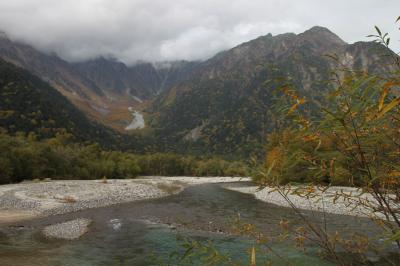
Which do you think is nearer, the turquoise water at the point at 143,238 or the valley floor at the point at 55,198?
the turquoise water at the point at 143,238

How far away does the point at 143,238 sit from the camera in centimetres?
2381

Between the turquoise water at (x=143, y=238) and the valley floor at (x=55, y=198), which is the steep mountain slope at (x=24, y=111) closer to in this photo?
the valley floor at (x=55, y=198)

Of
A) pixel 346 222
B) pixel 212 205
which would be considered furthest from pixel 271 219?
pixel 212 205

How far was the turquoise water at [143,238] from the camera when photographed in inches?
716

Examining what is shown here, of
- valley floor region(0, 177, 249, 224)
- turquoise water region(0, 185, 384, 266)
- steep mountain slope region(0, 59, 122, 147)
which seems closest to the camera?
turquoise water region(0, 185, 384, 266)

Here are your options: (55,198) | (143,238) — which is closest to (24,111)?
(55,198)

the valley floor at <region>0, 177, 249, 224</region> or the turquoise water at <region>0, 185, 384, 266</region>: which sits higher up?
the valley floor at <region>0, 177, 249, 224</region>

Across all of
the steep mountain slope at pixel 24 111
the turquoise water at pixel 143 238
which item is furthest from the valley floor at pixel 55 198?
the steep mountain slope at pixel 24 111

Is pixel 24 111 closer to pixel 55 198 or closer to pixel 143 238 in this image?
pixel 55 198

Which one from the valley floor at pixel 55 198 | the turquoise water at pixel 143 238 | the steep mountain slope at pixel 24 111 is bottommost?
the turquoise water at pixel 143 238

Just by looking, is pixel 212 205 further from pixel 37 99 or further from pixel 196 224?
pixel 37 99

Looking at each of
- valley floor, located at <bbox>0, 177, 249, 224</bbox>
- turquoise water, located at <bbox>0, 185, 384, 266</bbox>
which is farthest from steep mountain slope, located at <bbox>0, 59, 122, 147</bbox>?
turquoise water, located at <bbox>0, 185, 384, 266</bbox>

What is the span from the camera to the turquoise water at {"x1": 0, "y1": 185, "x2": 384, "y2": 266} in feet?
59.7

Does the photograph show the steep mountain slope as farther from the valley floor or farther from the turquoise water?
the turquoise water
